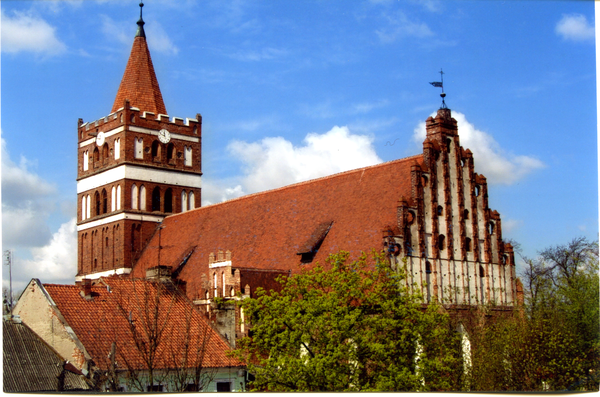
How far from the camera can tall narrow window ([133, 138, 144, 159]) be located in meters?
50.8

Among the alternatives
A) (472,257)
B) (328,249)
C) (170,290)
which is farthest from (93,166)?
(472,257)

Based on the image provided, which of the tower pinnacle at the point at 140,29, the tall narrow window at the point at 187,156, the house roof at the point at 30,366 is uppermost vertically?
the tower pinnacle at the point at 140,29

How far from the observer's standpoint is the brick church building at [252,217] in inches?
1353

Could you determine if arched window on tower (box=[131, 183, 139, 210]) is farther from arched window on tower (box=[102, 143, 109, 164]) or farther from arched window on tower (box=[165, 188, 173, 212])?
arched window on tower (box=[102, 143, 109, 164])

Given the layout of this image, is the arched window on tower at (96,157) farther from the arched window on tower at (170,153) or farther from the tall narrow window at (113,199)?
the arched window on tower at (170,153)

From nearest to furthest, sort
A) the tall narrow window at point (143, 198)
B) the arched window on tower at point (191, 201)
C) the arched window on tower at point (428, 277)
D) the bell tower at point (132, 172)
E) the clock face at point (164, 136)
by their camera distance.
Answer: the arched window on tower at point (428, 277)
the bell tower at point (132, 172)
the tall narrow window at point (143, 198)
the clock face at point (164, 136)
the arched window on tower at point (191, 201)

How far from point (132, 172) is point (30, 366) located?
72.9 ft

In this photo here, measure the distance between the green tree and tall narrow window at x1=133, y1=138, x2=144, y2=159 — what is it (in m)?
23.8

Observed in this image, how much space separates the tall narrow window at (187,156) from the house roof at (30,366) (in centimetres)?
2304

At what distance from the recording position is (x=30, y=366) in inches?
1161

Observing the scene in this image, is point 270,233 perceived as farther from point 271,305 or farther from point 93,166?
point 93,166

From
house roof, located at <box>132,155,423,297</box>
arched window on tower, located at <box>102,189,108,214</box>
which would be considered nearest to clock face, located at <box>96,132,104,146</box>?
arched window on tower, located at <box>102,189,108,214</box>

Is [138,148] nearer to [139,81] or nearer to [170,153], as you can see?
[170,153]

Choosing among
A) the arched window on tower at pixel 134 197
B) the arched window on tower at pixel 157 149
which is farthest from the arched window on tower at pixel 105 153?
the arched window on tower at pixel 134 197
